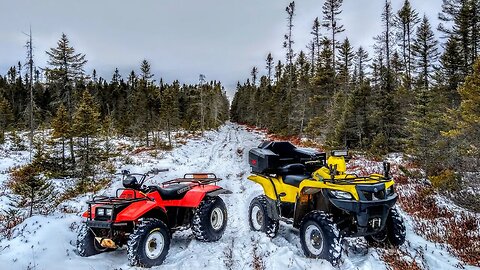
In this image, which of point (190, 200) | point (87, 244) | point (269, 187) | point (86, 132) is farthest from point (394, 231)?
point (86, 132)

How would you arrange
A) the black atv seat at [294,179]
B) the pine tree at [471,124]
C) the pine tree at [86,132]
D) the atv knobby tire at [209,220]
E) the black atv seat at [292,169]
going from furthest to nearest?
the pine tree at [86,132] < the pine tree at [471,124] < the black atv seat at [292,169] < the atv knobby tire at [209,220] < the black atv seat at [294,179]

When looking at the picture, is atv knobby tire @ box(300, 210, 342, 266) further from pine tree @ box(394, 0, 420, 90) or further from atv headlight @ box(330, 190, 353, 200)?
pine tree @ box(394, 0, 420, 90)

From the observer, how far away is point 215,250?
6367 millimetres

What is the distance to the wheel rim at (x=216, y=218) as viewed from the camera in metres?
7.17

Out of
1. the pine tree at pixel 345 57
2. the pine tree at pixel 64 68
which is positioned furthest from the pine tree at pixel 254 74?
the pine tree at pixel 64 68

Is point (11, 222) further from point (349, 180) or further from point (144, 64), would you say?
point (144, 64)

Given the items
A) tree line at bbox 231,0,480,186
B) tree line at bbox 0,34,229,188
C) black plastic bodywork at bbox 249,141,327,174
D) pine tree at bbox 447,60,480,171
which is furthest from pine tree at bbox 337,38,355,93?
black plastic bodywork at bbox 249,141,327,174

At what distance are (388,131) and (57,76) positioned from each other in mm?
23488

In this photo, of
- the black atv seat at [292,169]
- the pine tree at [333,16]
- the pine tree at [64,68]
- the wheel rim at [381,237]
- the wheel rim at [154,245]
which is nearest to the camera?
the wheel rim at [154,245]

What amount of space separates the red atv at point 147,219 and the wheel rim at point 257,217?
72cm

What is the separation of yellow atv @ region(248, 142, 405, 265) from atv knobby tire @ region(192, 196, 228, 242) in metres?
0.79

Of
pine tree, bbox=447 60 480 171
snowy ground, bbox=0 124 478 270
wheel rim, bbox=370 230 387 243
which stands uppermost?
pine tree, bbox=447 60 480 171

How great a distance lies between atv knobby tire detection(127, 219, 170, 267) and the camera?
5344 millimetres

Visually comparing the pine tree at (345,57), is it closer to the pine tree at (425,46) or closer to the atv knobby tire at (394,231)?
the pine tree at (425,46)
